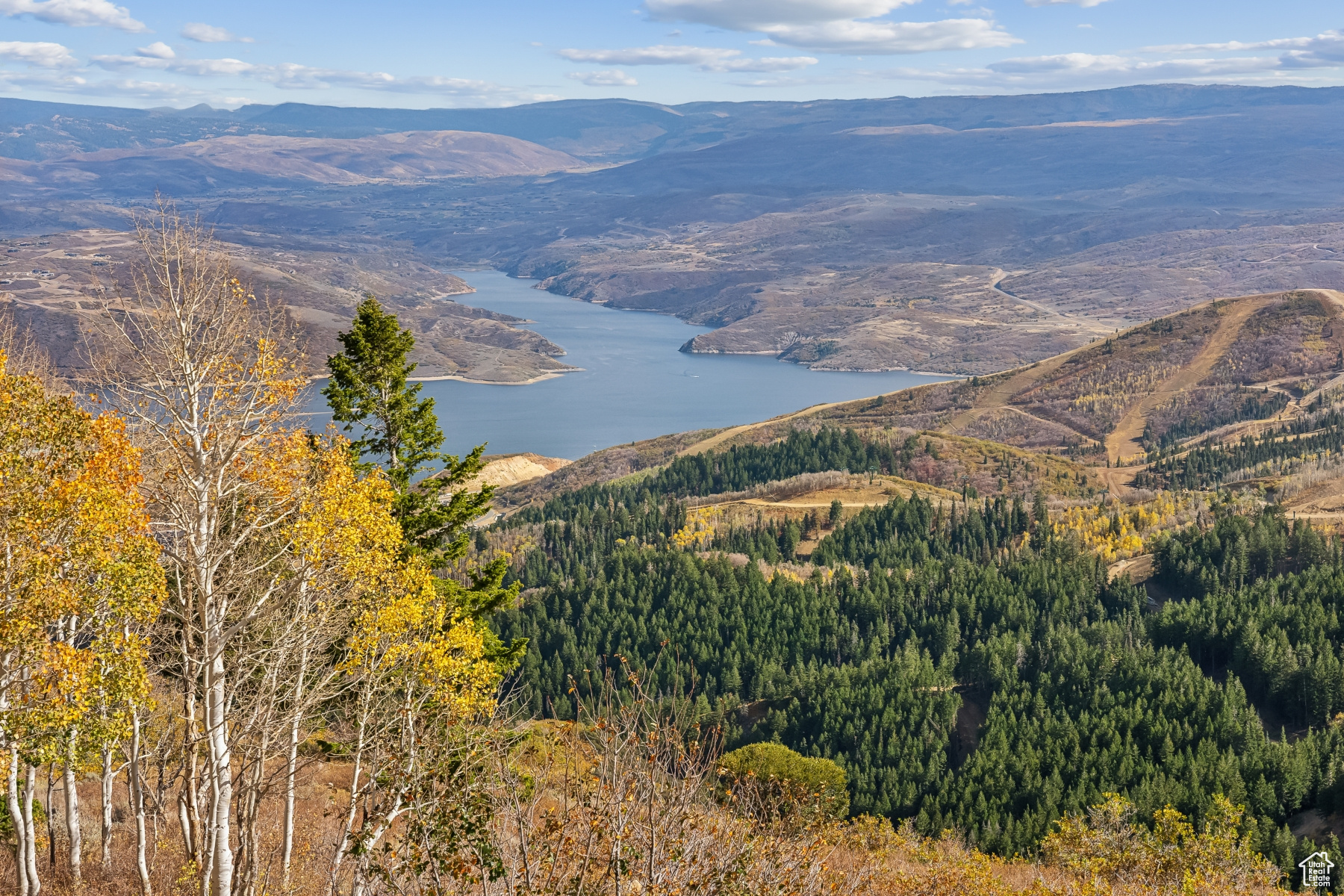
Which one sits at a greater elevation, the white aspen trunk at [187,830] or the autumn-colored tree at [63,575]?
the autumn-colored tree at [63,575]

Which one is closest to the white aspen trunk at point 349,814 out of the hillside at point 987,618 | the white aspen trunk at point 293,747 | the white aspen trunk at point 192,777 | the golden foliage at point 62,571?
the white aspen trunk at point 293,747

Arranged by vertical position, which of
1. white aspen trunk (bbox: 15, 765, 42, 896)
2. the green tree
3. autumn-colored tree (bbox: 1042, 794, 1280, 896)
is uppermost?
the green tree

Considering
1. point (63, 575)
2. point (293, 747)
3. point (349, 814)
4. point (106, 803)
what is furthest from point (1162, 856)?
point (63, 575)

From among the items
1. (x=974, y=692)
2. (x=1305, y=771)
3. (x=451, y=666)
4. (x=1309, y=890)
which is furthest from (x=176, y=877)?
(x=974, y=692)

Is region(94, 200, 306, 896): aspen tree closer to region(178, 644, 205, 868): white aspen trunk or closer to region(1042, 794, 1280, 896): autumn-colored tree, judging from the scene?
region(178, 644, 205, 868): white aspen trunk

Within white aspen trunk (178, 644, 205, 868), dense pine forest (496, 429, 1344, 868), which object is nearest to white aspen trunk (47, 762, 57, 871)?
white aspen trunk (178, 644, 205, 868)

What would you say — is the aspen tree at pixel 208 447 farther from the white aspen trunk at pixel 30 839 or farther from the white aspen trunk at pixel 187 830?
the white aspen trunk at pixel 30 839

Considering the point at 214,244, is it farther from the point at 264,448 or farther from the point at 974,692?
the point at 974,692

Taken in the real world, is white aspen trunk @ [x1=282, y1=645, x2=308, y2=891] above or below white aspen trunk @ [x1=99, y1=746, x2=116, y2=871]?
above
